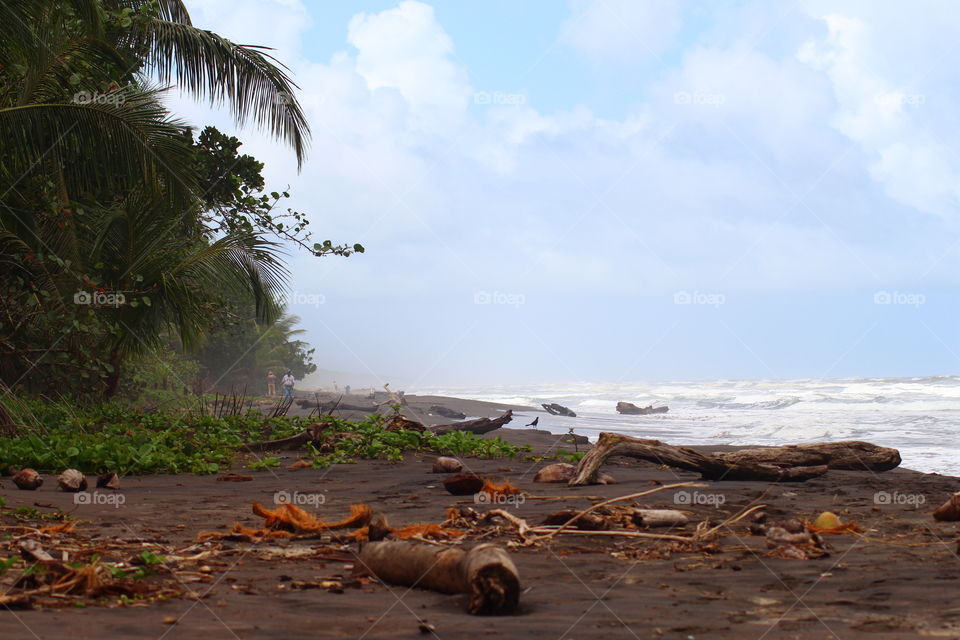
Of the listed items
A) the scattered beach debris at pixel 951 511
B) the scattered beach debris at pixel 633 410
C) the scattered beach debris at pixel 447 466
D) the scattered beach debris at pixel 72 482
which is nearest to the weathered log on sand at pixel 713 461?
the scattered beach debris at pixel 447 466

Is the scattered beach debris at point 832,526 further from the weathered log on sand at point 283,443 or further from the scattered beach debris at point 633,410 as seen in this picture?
the scattered beach debris at point 633,410

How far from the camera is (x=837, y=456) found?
8.02 meters

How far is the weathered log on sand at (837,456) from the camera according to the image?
780cm

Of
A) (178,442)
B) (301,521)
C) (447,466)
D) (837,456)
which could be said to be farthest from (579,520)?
(178,442)

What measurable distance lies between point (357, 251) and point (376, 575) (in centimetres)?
1021

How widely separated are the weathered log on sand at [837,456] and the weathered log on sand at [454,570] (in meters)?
5.09

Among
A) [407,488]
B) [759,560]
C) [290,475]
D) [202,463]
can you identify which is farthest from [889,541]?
[202,463]

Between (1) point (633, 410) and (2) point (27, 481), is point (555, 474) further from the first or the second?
(1) point (633, 410)

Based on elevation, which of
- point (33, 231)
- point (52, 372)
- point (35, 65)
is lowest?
Answer: point (52, 372)

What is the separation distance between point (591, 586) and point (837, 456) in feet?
17.8

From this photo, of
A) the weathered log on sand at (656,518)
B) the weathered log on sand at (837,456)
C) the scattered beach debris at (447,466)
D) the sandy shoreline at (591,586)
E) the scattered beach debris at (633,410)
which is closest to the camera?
the sandy shoreline at (591,586)

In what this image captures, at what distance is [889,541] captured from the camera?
4539 mm

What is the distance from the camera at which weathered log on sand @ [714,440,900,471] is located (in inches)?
307

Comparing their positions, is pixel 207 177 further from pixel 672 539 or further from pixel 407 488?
pixel 672 539
